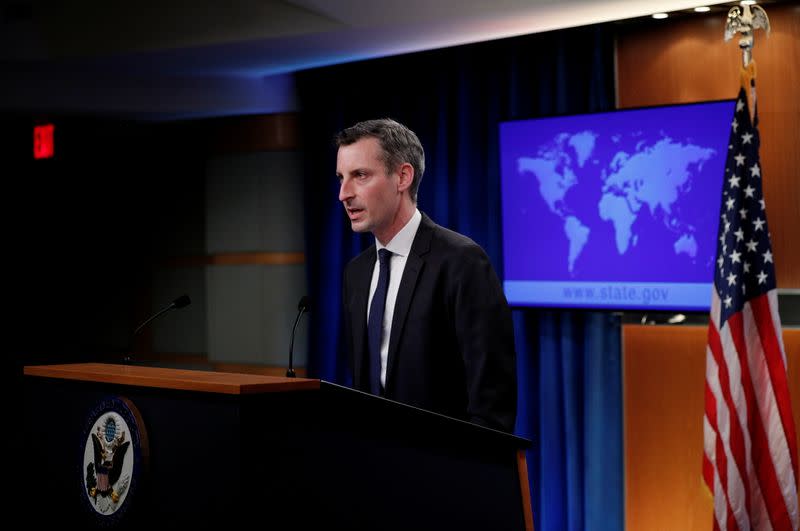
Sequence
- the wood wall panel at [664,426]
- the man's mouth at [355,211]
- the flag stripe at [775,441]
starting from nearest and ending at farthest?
the man's mouth at [355,211], the flag stripe at [775,441], the wood wall panel at [664,426]

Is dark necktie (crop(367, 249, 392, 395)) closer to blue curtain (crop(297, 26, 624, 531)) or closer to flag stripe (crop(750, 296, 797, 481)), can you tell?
flag stripe (crop(750, 296, 797, 481))

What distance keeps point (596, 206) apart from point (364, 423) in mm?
2978

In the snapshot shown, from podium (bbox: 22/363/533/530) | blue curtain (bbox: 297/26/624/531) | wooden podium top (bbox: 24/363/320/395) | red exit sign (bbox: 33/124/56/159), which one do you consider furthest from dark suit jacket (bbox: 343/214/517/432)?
red exit sign (bbox: 33/124/56/159)

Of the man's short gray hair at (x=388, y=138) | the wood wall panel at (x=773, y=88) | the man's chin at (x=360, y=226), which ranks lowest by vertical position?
the man's chin at (x=360, y=226)

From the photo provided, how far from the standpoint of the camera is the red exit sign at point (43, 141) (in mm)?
6426

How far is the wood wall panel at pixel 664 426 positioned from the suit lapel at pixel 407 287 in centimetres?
228

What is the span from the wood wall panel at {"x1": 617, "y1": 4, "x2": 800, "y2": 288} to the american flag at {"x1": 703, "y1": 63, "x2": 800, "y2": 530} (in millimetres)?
618

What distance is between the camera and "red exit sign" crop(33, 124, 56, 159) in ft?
21.1

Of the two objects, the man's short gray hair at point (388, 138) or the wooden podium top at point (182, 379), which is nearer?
the wooden podium top at point (182, 379)

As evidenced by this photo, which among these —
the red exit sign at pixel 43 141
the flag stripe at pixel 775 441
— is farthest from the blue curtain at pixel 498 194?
the red exit sign at pixel 43 141

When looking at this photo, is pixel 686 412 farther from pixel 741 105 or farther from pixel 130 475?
pixel 130 475

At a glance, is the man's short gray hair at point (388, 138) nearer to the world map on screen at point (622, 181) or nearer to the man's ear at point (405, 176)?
the man's ear at point (405, 176)

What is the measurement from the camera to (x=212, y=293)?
6.29m

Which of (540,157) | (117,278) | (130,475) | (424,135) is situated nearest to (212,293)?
(117,278)
